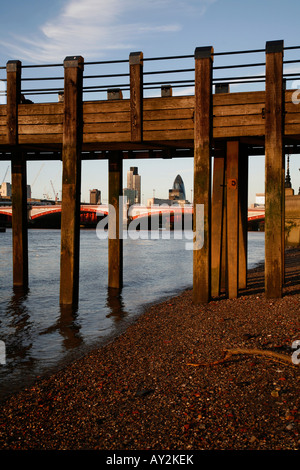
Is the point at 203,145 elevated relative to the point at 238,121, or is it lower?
lower

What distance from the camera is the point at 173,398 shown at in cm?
568

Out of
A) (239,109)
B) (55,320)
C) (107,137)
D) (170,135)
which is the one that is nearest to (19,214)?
(55,320)

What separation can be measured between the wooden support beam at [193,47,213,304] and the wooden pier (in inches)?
1.0

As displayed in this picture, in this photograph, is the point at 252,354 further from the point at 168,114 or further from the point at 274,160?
the point at 168,114

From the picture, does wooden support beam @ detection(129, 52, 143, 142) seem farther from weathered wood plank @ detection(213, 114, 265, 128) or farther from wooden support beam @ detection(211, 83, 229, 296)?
wooden support beam @ detection(211, 83, 229, 296)

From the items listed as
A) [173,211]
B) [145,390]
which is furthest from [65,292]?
[173,211]

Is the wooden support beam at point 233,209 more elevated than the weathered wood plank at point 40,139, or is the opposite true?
the weathered wood plank at point 40,139

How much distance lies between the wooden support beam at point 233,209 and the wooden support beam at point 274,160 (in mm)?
1298

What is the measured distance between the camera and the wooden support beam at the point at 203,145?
10742mm

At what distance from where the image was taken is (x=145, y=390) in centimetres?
607

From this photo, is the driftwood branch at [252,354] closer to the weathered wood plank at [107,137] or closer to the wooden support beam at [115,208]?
the weathered wood plank at [107,137]

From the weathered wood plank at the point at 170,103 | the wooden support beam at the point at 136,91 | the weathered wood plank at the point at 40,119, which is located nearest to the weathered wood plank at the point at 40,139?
the weathered wood plank at the point at 40,119

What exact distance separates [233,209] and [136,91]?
4.13m

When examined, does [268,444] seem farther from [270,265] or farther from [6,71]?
[6,71]
